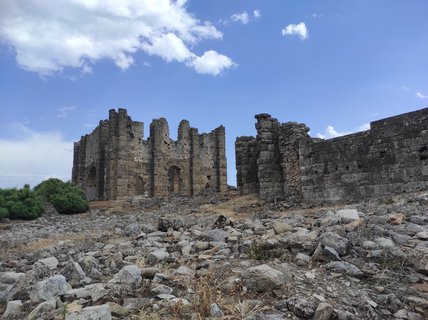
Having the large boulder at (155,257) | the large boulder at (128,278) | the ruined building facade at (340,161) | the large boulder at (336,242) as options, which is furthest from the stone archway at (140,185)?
the large boulder at (128,278)

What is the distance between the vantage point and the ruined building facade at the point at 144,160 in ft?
105

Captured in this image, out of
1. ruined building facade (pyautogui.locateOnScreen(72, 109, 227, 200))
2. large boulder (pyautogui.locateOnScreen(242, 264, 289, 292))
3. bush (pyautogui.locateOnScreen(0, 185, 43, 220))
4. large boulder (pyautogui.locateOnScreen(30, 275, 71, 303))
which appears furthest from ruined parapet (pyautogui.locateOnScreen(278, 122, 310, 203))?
ruined building facade (pyautogui.locateOnScreen(72, 109, 227, 200))

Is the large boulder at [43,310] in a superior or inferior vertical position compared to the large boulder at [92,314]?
inferior

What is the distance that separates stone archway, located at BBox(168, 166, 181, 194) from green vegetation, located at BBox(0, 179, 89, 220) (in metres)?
10.9

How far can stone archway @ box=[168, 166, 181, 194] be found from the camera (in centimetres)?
3683

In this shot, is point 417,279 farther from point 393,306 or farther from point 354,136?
point 354,136

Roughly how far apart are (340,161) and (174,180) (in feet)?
80.5

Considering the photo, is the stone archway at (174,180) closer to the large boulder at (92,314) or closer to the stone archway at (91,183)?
the stone archway at (91,183)

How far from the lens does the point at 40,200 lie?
23.2 metres

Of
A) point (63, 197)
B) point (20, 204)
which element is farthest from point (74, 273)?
point (63, 197)

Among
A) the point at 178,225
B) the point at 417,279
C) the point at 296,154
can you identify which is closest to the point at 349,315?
the point at 417,279

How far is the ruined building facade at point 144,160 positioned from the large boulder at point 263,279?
27.6 metres

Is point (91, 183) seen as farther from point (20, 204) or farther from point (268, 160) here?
point (268, 160)

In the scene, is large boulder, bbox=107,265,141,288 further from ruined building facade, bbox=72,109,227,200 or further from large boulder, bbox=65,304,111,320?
ruined building facade, bbox=72,109,227,200
